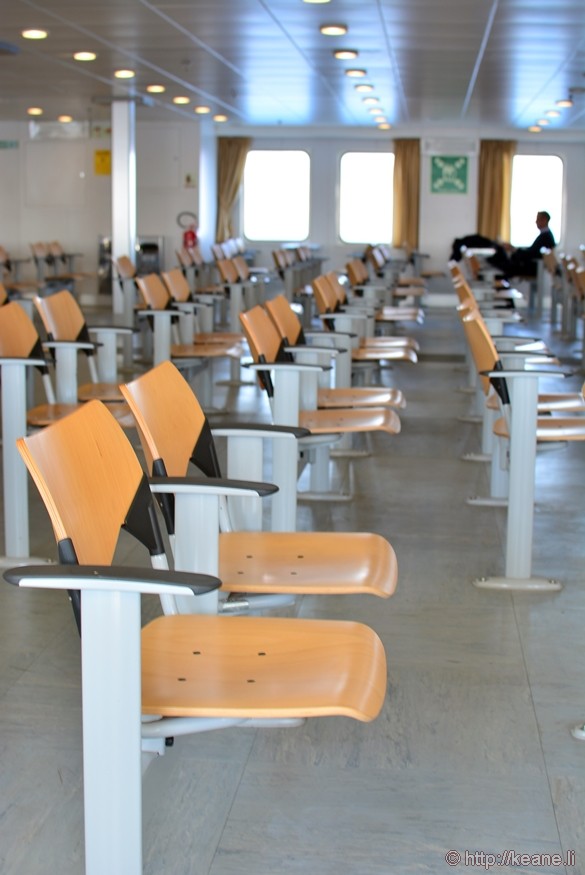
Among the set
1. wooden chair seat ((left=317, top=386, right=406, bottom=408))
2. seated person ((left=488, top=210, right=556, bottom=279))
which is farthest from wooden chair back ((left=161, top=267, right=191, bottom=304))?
seated person ((left=488, top=210, right=556, bottom=279))

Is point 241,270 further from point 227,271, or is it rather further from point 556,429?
point 556,429

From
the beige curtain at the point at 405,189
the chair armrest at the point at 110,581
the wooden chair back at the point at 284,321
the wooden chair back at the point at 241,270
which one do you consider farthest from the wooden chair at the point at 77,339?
the beige curtain at the point at 405,189

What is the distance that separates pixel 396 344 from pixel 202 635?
5.09m

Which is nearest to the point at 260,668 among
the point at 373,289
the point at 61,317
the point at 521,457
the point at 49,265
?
the point at 521,457

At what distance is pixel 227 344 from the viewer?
785 cm

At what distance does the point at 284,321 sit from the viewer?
212 inches

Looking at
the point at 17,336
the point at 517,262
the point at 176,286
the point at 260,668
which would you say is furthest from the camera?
the point at 517,262

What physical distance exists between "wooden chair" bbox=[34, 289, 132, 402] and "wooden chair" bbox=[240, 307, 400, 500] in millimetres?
816

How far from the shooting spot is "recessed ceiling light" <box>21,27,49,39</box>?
8.85m

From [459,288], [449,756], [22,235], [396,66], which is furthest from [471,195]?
[449,756]

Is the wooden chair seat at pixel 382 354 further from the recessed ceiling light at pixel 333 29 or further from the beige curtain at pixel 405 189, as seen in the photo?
the beige curtain at pixel 405 189

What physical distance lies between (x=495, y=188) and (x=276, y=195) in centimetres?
365

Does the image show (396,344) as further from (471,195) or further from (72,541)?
(471,195)

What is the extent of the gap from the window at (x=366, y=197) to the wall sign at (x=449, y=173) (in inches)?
34.8
